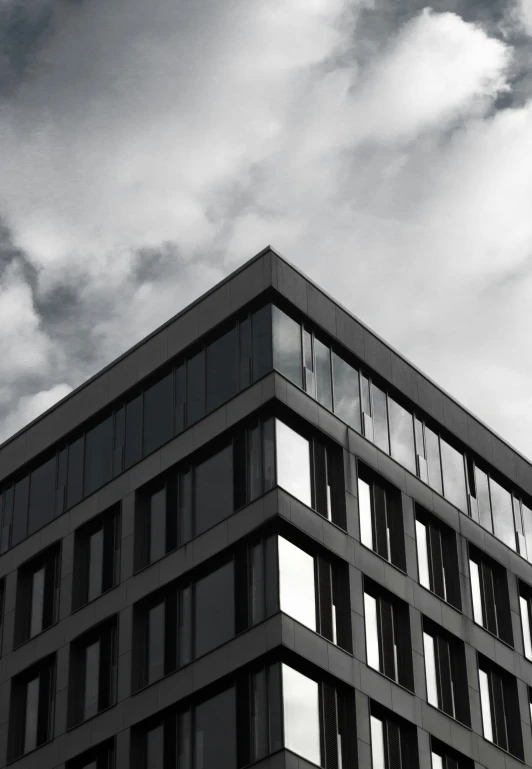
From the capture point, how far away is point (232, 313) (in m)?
51.1

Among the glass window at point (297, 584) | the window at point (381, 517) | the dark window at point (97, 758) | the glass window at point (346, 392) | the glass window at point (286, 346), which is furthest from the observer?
the glass window at point (346, 392)

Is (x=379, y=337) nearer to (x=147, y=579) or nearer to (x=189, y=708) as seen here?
(x=147, y=579)

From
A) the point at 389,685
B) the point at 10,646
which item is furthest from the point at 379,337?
the point at 10,646

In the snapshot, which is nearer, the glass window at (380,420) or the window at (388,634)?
the window at (388,634)

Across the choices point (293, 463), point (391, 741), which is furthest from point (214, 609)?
point (391, 741)

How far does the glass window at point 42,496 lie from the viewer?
56.0 meters

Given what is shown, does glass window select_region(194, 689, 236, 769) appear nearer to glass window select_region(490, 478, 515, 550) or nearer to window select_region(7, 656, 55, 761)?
window select_region(7, 656, 55, 761)

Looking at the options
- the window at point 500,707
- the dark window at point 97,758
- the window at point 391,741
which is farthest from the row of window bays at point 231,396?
the window at point 391,741

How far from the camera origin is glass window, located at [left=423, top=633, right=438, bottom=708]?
50500mm

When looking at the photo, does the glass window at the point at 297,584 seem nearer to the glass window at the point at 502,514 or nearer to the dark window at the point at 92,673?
the dark window at the point at 92,673

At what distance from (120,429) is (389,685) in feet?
44.9

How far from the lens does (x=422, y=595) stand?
51.8 meters

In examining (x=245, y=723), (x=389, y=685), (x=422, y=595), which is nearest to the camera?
(x=245, y=723)

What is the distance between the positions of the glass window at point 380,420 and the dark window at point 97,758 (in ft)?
45.0
